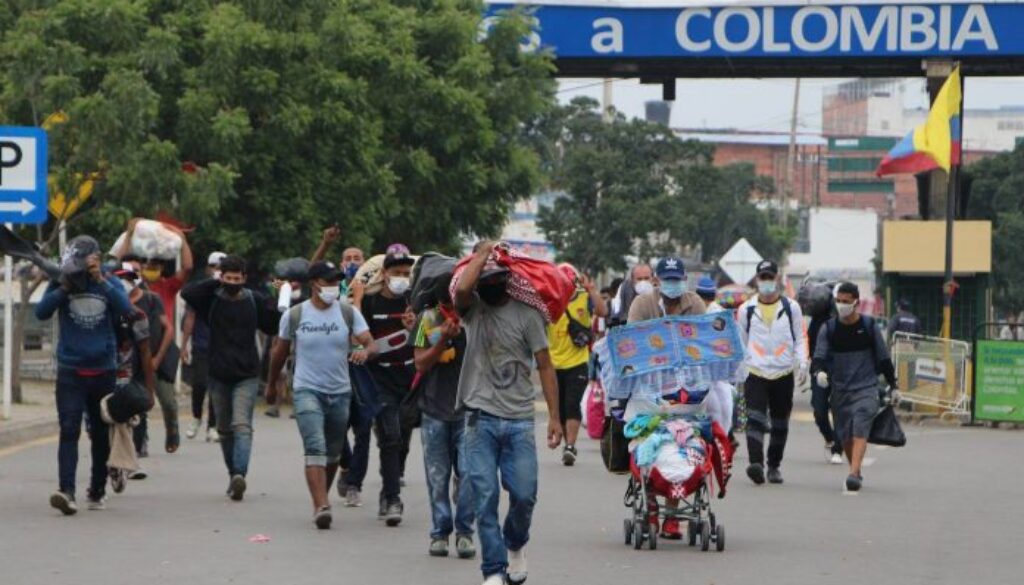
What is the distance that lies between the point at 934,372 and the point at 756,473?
1193 cm

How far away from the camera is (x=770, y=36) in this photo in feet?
115

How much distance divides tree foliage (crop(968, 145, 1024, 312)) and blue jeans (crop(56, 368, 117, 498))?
53.4 metres

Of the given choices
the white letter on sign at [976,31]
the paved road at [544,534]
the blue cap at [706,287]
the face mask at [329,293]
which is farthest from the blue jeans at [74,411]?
the white letter on sign at [976,31]

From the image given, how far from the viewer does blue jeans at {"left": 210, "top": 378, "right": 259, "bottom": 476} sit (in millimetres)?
15492

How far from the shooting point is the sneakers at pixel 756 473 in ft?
58.6

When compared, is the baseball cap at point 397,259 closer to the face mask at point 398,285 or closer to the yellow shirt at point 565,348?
the face mask at point 398,285

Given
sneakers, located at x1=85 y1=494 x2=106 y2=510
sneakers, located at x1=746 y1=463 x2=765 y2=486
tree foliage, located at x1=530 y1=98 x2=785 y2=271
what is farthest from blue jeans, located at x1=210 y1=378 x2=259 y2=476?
tree foliage, located at x1=530 y1=98 x2=785 y2=271

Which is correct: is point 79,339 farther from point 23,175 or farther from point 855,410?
point 855,410

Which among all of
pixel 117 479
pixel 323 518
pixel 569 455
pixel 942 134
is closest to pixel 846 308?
pixel 569 455

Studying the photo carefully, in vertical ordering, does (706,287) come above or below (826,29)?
below

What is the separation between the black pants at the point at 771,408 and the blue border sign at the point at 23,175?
6252 mm

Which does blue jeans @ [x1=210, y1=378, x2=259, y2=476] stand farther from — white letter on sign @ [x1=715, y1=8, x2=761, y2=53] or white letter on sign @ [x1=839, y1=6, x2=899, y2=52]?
white letter on sign @ [x1=839, y1=6, x2=899, y2=52]

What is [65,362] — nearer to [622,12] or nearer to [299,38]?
[299,38]

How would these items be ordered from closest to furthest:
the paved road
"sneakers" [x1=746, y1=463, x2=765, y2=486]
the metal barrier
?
the paved road
"sneakers" [x1=746, y1=463, x2=765, y2=486]
the metal barrier
